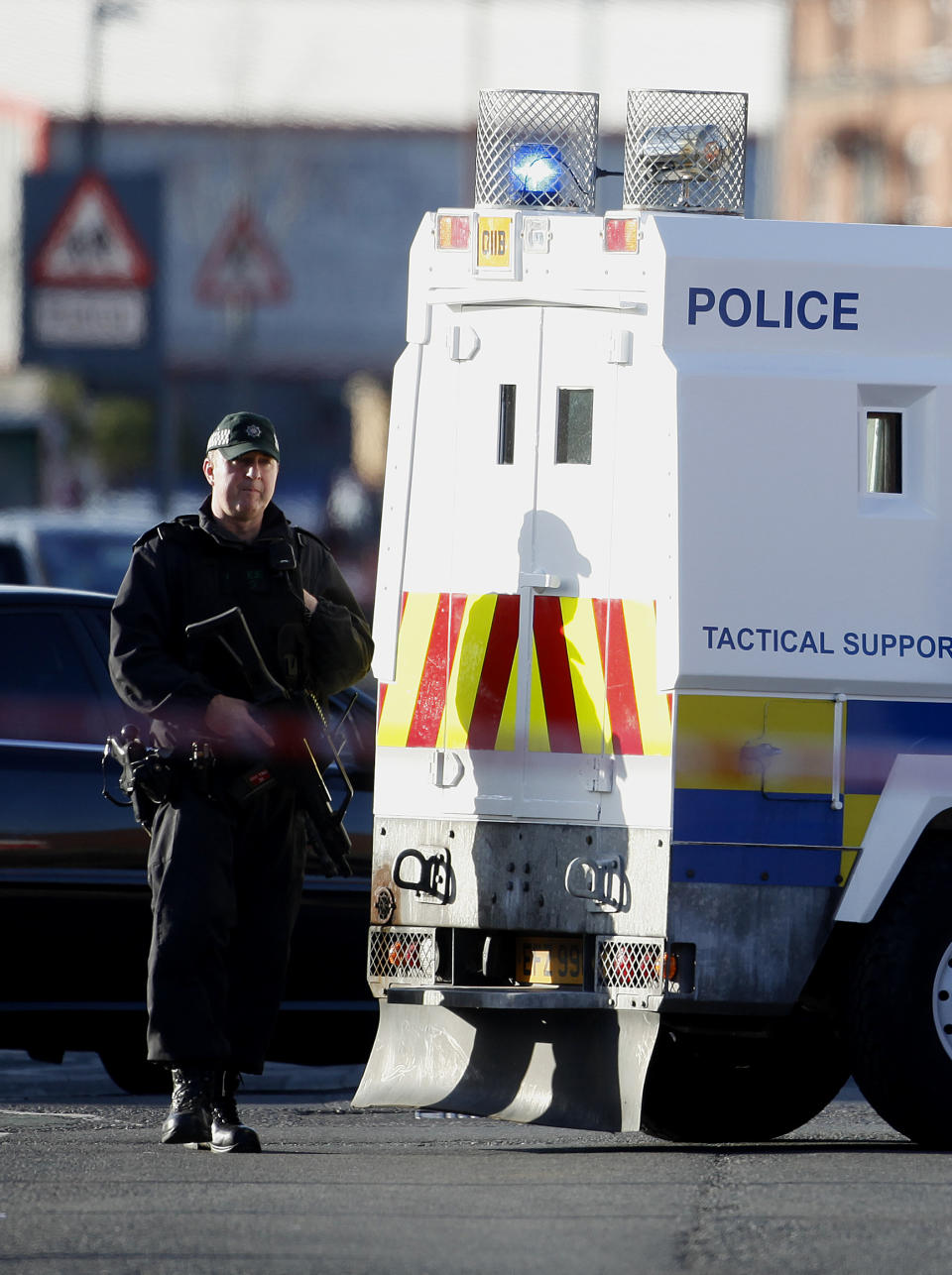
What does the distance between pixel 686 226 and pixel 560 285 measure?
1.29ft

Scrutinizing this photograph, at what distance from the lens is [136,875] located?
28.4 feet

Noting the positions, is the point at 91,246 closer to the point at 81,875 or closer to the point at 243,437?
the point at 81,875

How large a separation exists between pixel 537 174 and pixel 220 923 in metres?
2.27

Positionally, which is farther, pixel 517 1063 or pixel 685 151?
pixel 685 151

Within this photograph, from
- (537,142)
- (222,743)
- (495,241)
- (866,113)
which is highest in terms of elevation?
(866,113)

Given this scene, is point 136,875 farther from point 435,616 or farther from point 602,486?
point 602,486

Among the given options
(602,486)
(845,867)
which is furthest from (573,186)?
(845,867)

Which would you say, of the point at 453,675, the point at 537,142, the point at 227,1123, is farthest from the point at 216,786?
the point at 537,142

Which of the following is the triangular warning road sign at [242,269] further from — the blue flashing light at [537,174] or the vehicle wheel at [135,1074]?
the blue flashing light at [537,174]

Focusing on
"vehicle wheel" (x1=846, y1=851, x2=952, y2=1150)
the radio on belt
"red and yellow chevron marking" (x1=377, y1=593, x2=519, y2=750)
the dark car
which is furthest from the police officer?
"vehicle wheel" (x1=846, y1=851, x2=952, y2=1150)

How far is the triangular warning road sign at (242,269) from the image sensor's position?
897 inches

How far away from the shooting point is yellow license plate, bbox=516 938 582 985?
7.39 meters

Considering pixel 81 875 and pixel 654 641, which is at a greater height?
pixel 654 641

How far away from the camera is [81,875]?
Result: 28.2 feet
